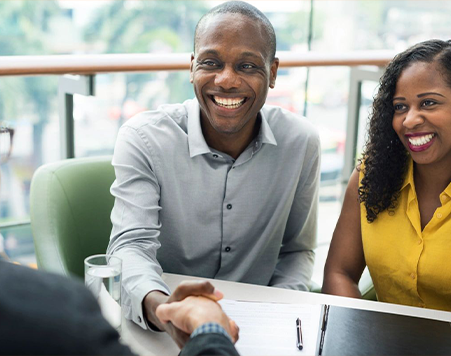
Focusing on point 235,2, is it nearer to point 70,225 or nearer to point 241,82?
point 241,82

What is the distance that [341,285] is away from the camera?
1.79 meters

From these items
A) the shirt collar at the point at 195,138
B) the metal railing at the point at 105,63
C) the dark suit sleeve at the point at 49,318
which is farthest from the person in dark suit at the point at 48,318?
the metal railing at the point at 105,63

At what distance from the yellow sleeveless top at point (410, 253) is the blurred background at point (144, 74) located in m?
0.46

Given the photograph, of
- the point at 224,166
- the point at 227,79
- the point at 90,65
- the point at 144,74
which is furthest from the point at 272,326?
the point at 144,74

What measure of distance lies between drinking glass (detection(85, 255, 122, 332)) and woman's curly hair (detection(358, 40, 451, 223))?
80cm

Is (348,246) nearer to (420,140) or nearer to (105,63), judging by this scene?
(420,140)

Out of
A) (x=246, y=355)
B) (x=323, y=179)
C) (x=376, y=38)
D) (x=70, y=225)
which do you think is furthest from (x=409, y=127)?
(x=376, y=38)

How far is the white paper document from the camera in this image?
1225mm

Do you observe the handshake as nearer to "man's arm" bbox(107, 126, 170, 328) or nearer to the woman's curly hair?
"man's arm" bbox(107, 126, 170, 328)

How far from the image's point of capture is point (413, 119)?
1.70 m

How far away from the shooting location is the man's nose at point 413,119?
5.56 feet

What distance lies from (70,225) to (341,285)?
0.80 metres

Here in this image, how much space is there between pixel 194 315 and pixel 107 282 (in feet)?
0.78

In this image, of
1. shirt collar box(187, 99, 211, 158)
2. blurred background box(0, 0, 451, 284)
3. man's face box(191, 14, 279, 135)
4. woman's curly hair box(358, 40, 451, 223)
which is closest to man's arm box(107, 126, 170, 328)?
shirt collar box(187, 99, 211, 158)
